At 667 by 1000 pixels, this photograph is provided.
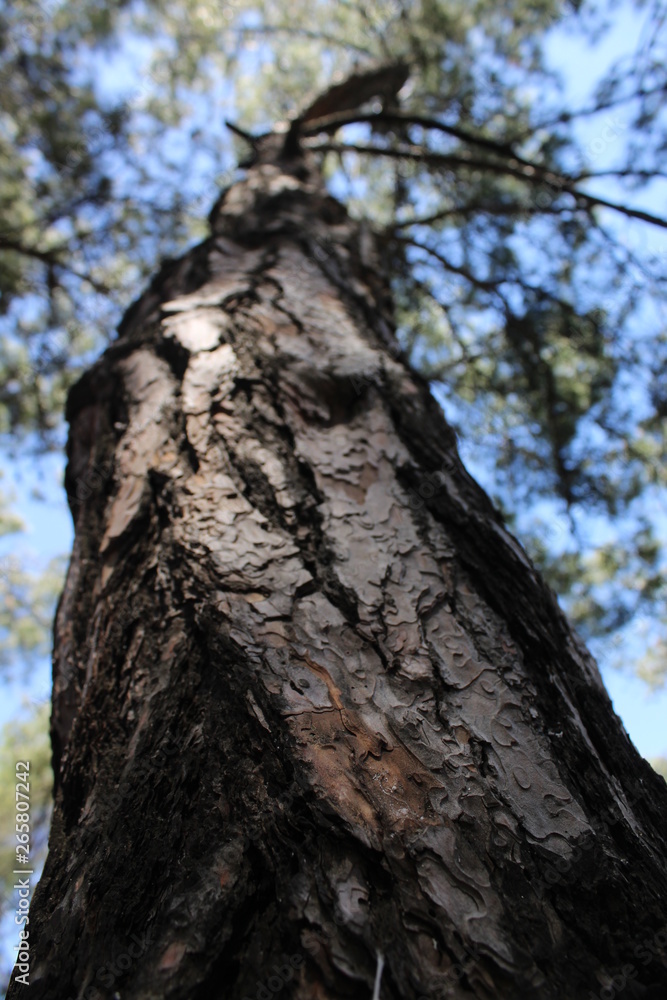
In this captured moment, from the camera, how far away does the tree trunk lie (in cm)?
71

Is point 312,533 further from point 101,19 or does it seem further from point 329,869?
point 101,19

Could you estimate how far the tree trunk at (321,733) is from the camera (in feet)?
2.32

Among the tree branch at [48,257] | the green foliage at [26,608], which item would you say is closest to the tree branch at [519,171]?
the tree branch at [48,257]

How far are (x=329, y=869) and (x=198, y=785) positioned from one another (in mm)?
237

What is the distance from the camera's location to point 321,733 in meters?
0.89

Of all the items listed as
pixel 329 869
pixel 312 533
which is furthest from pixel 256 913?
pixel 312 533

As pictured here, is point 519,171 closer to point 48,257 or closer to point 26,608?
point 48,257

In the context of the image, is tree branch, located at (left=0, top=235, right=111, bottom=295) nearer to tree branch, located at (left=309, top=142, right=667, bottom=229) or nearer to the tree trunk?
tree branch, located at (left=309, top=142, right=667, bottom=229)

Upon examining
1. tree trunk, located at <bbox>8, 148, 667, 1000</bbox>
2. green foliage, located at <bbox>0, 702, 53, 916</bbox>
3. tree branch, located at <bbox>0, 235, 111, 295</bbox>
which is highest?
tree branch, located at <bbox>0, 235, 111, 295</bbox>

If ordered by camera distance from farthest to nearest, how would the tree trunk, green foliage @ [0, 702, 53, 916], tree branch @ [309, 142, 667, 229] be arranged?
green foliage @ [0, 702, 53, 916] → tree branch @ [309, 142, 667, 229] → the tree trunk

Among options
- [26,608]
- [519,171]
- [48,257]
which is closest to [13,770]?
[26,608]

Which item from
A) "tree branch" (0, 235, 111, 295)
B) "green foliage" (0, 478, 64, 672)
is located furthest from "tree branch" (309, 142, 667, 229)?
"green foliage" (0, 478, 64, 672)

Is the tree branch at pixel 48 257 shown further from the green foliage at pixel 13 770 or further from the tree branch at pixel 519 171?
the green foliage at pixel 13 770

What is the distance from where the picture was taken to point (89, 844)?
948 millimetres
